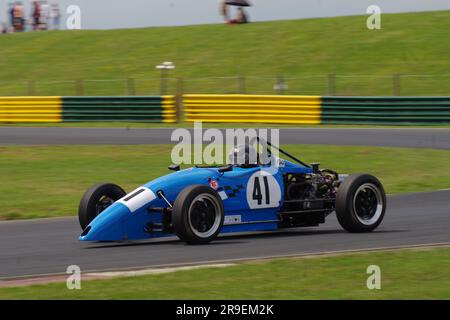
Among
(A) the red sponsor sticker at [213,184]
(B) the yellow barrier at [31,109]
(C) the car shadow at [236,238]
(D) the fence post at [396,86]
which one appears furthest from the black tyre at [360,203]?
(B) the yellow barrier at [31,109]

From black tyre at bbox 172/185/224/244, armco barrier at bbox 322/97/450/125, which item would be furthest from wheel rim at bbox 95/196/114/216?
armco barrier at bbox 322/97/450/125

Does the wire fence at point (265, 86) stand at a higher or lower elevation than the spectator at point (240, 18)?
lower

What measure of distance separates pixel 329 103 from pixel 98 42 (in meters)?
19.6

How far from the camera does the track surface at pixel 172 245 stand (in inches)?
363

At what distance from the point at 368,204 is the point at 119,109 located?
19.9m

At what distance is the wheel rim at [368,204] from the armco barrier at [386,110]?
15.8 meters

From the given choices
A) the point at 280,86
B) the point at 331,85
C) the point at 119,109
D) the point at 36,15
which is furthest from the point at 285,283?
the point at 36,15

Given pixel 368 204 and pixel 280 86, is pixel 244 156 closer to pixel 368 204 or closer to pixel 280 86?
pixel 368 204

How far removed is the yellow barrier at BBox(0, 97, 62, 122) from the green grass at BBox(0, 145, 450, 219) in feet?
26.1

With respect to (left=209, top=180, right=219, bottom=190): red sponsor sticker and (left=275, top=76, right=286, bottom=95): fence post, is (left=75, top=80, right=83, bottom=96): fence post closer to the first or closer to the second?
(left=275, top=76, right=286, bottom=95): fence post

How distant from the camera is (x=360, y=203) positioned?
1109 centimetres

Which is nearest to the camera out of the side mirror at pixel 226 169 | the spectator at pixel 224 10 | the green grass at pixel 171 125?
the side mirror at pixel 226 169

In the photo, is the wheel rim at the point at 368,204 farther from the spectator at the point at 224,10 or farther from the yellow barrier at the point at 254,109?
the spectator at the point at 224,10

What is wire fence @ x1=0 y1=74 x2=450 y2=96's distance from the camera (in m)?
31.8
